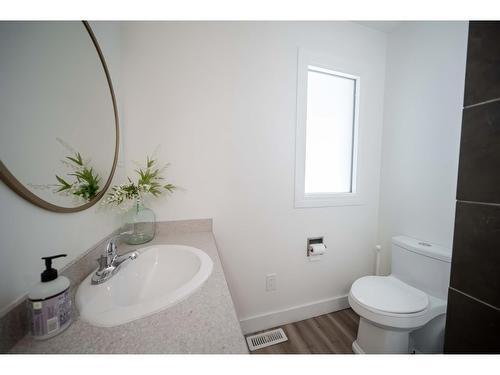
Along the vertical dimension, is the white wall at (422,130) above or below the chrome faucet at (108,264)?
above

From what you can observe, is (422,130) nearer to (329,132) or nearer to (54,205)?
(329,132)

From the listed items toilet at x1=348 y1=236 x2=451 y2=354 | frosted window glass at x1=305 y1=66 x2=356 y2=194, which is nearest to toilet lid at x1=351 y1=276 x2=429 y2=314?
toilet at x1=348 y1=236 x2=451 y2=354

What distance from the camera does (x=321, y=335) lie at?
4.07 ft

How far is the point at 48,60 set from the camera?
510 mm

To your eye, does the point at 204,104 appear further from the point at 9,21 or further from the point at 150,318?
the point at 150,318

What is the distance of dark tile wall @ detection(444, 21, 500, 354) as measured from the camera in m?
0.54

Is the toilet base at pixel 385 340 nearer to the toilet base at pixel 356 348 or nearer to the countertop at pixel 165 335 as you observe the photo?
the toilet base at pixel 356 348

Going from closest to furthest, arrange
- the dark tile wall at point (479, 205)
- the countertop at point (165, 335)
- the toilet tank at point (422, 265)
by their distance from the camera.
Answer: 1. the countertop at point (165, 335)
2. the dark tile wall at point (479, 205)
3. the toilet tank at point (422, 265)

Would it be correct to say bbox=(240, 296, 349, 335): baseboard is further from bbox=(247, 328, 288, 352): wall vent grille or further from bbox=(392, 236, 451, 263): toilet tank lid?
bbox=(392, 236, 451, 263): toilet tank lid

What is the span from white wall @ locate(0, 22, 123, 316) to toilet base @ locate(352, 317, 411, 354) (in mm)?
1524

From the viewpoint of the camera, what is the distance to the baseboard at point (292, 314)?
1.26 m

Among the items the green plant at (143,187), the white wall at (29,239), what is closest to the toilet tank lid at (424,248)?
the green plant at (143,187)

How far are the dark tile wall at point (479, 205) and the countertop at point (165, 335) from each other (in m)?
0.83
